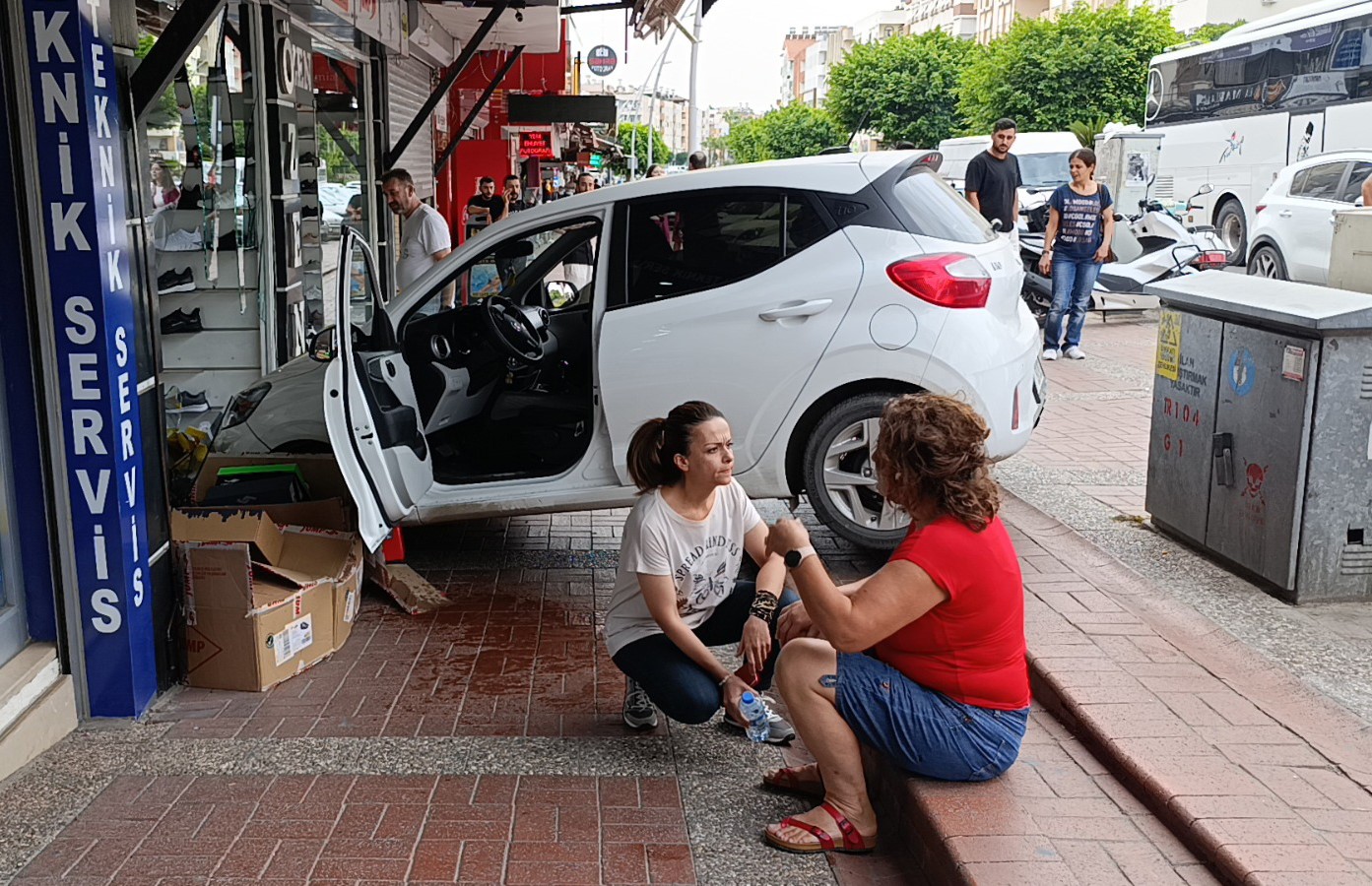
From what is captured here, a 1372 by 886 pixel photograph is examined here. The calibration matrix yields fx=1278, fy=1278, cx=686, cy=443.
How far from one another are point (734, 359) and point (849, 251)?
70cm

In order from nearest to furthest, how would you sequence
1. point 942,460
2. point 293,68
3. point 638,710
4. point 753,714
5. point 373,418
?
point 942,460, point 753,714, point 638,710, point 373,418, point 293,68

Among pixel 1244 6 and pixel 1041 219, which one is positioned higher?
pixel 1244 6

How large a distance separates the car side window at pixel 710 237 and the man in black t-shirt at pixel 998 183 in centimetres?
658

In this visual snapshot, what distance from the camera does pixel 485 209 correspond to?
15.7 m

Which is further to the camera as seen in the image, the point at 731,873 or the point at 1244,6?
the point at 1244,6

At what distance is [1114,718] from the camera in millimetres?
3984

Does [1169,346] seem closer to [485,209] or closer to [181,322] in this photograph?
[181,322]

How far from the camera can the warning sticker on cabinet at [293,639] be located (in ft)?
15.7

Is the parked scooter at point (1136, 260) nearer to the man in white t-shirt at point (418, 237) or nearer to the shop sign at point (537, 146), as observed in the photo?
the man in white t-shirt at point (418, 237)

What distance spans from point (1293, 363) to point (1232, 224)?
19.0m

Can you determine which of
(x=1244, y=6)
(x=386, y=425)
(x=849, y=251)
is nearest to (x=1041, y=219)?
(x=849, y=251)

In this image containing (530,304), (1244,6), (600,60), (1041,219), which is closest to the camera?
(530,304)

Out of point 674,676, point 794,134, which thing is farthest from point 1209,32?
point 674,676

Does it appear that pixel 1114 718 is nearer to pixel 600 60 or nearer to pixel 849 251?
pixel 849 251
